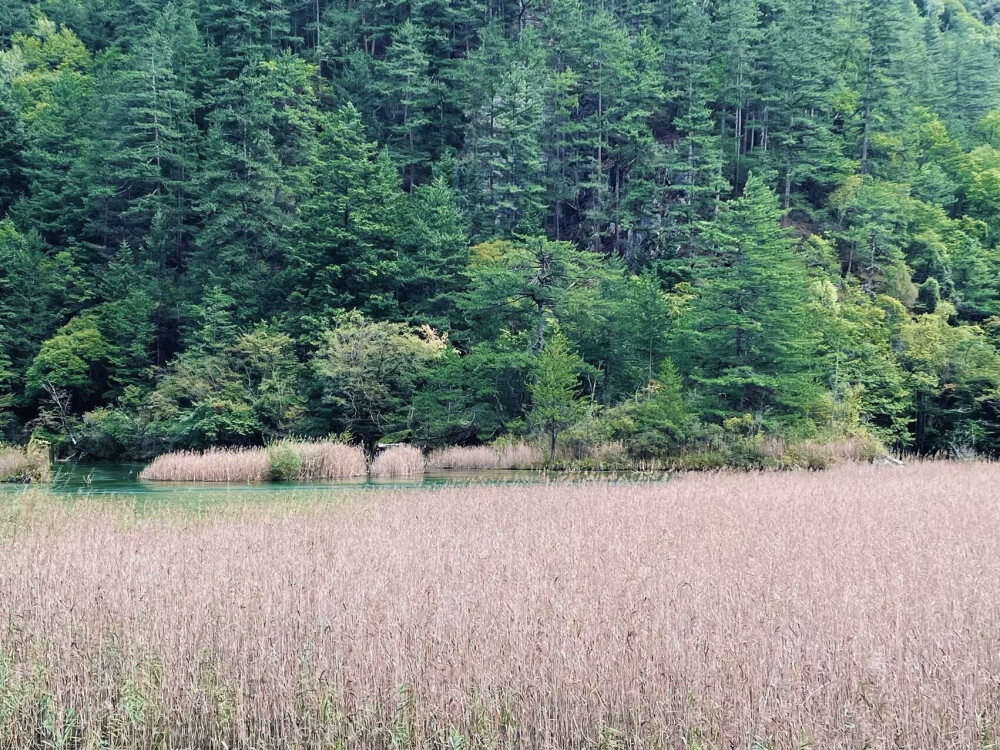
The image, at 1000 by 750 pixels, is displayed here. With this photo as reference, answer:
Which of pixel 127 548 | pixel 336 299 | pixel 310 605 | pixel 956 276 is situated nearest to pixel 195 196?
pixel 336 299

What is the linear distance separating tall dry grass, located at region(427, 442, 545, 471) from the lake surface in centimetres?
161

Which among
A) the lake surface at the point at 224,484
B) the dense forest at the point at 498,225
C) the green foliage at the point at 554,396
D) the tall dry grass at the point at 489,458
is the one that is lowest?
the lake surface at the point at 224,484

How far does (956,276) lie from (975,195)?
25.7ft

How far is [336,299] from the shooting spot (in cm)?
4141

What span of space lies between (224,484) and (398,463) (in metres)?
5.96

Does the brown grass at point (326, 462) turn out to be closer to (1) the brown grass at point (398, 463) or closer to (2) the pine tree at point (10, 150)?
(1) the brown grass at point (398, 463)

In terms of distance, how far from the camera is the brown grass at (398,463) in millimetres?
28953

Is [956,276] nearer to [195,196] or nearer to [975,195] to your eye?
[975,195]

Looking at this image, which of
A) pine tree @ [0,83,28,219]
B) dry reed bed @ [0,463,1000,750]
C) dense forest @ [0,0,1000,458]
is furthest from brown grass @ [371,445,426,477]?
pine tree @ [0,83,28,219]

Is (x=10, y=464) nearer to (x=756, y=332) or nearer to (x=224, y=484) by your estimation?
(x=224, y=484)

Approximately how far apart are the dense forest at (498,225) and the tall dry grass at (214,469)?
30.2 feet

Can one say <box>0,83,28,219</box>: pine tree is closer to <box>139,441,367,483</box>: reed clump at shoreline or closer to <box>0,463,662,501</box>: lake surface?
<box>0,463,662,501</box>: lake surface

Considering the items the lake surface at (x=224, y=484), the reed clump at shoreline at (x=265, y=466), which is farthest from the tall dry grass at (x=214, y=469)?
the lake surface at (x=224, y=484)

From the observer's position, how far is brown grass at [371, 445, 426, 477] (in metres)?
29.0
